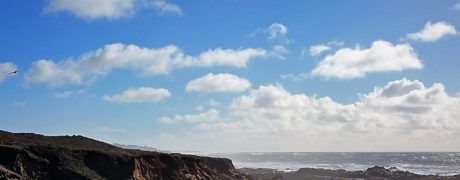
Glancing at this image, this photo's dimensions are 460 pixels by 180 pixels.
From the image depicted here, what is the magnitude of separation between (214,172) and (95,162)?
14.7 m

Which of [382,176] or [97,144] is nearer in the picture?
[97,144]

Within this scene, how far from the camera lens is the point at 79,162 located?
42219 mm

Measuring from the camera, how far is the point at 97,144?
5241 centimetres

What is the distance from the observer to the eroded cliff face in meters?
39.4

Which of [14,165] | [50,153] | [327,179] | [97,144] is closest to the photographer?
[14,165]

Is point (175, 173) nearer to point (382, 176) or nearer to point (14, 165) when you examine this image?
point (14, 165)

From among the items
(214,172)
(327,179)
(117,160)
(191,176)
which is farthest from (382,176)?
(117,160)

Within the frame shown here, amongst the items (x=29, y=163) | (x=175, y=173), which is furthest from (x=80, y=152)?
(x=175, y=173)

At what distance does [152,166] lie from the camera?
4666 cm

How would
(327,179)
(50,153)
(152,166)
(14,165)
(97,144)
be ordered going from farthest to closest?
(327,179)
(97,144)
(152,166)
(50,153)
(14,165)

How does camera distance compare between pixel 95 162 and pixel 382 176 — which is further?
pixel 382 176

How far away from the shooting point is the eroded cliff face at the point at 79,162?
129ft

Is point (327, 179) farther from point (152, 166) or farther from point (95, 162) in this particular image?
point (95, 162)

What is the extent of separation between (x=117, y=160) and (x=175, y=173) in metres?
6.07
